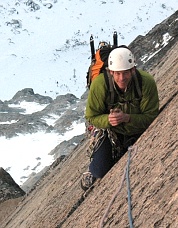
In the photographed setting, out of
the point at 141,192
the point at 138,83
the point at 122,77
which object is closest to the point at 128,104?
the point at 138,83

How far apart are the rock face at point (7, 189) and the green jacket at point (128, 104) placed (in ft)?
42.0

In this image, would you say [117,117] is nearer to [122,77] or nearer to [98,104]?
[98,104]

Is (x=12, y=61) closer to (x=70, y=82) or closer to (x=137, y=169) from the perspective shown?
(x=70, y=82)

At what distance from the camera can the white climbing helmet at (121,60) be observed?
6.76 meters

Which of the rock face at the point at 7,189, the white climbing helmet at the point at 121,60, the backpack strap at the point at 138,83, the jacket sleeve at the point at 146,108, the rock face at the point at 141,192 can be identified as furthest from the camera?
the rock face at the point at 7,189

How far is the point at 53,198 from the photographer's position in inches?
425

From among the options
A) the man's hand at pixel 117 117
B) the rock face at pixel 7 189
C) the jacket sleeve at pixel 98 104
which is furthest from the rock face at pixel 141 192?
the rock face at pixel 7 189

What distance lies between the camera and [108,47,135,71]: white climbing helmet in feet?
22.2

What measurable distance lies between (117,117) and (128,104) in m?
0.36

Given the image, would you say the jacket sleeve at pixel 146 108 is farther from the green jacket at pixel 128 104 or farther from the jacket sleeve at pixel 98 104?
the jacket sleeve at pixel 98 104

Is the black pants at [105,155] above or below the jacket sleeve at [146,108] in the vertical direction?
below

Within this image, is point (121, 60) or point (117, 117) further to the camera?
point (117, 117)

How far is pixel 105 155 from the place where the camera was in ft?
26.3

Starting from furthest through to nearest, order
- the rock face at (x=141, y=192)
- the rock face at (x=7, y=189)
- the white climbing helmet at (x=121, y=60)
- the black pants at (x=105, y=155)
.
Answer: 1. the rock face at (x=7, y=189)
2. the black pants at (x=105, y=155)
3. the white climbing helmet at (x=121, y=60)
4. the rock face at (x=141, y=192)
